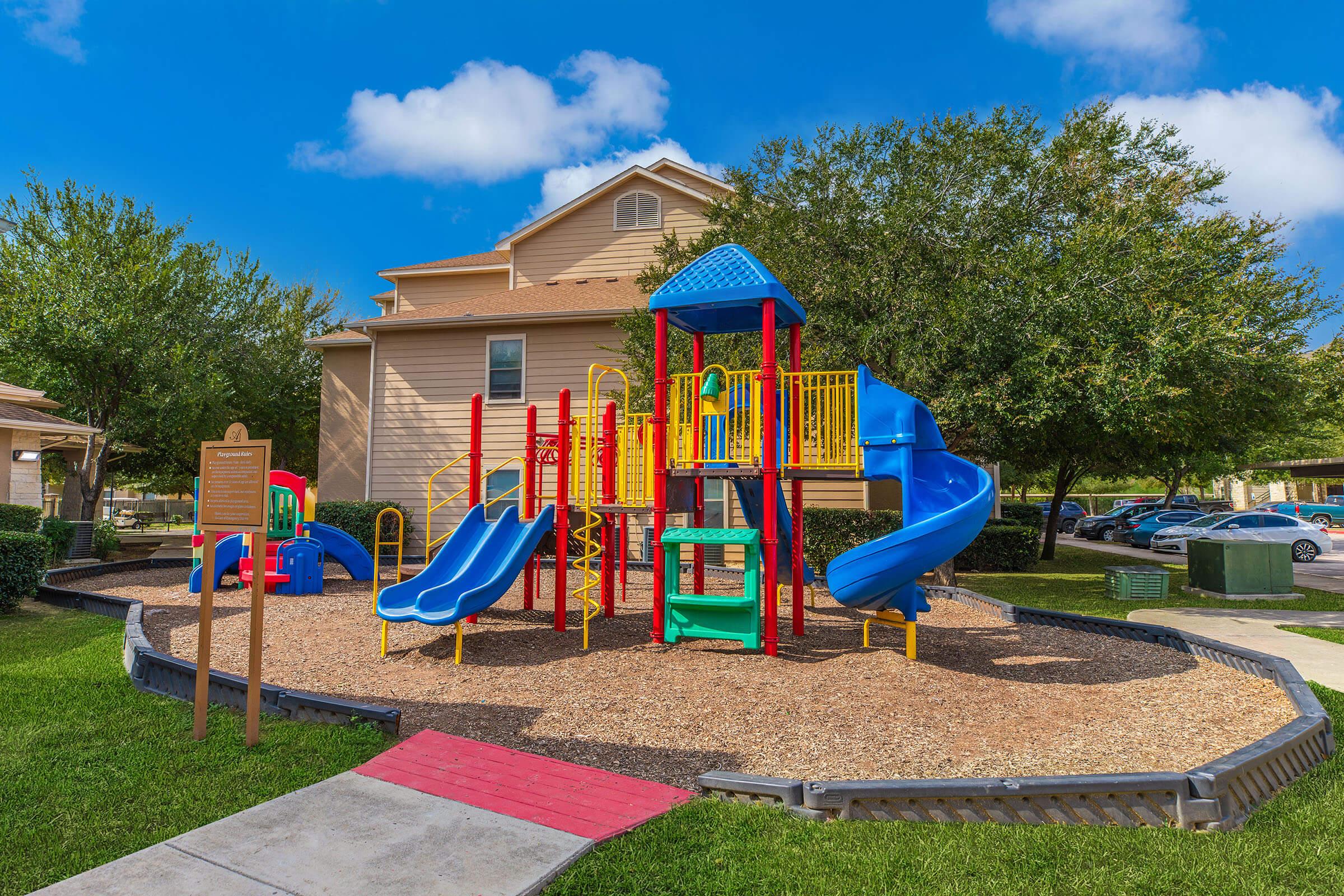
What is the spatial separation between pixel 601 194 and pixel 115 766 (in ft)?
54.9

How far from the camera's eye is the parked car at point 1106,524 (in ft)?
102

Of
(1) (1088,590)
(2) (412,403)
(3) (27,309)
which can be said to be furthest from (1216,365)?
(3) (27,309)

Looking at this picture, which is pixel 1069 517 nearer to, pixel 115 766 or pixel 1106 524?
pixel 1106 524

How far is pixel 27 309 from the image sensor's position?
17.8 m

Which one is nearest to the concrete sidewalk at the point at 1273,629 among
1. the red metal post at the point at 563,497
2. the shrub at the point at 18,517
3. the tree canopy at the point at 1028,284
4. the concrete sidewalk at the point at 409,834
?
the tree canopy at the point at 1028,284

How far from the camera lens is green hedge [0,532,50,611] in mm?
9695

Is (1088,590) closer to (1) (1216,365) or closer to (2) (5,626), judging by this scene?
(1) (1216,365)

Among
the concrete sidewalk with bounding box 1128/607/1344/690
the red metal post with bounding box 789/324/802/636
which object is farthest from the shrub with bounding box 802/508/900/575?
the red metal post with bounding box 789/324/802/636

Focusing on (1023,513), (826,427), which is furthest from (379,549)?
(1023,513)

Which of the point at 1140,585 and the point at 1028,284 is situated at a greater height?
the point at 1028,284

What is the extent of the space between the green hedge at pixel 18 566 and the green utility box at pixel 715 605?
828 centimetres

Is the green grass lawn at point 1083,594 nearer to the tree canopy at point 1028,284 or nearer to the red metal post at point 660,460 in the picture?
the tree canopy at point 1028,284

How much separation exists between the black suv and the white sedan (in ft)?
20.6

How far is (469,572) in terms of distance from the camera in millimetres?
8320
